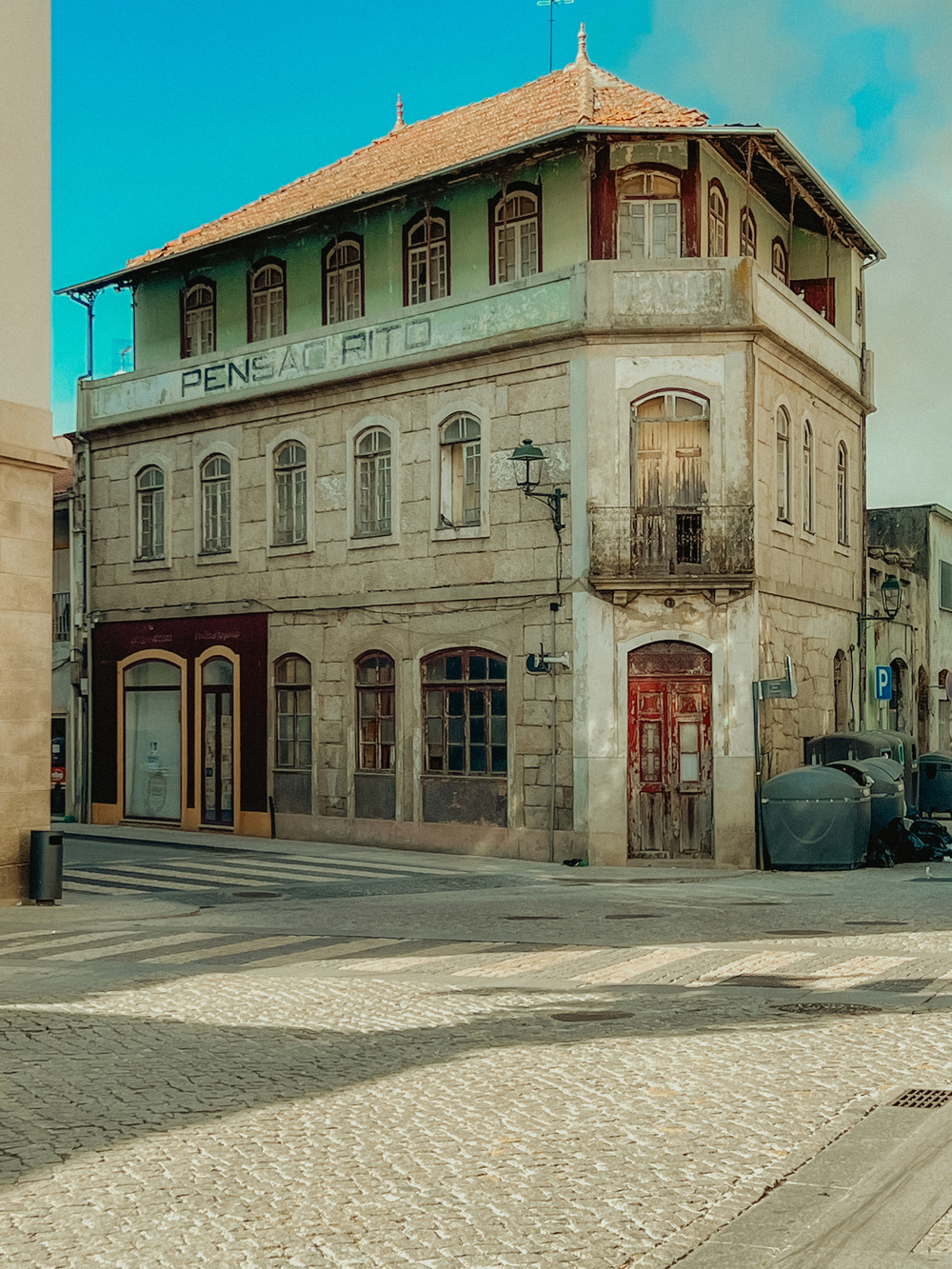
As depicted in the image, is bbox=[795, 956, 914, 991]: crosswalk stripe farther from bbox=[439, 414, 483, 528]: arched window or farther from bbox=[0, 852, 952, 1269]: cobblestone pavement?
bbox=[439, 414, 483, 528]: arched window

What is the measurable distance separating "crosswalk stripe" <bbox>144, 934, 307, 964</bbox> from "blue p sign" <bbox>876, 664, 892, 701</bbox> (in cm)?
1537

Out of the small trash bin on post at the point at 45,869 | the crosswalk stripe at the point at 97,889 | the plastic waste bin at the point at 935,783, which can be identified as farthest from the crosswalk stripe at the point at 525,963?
the plastic waste bin at the point at 935,783

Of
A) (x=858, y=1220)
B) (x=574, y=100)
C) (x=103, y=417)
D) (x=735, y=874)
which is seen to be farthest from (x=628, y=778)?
(x=858, y=1220)

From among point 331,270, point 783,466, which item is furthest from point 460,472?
point 783,466

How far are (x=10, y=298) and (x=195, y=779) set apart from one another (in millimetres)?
11816

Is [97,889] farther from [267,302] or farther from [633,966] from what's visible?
[267,302]

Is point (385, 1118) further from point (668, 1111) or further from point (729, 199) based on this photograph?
point (729, 199)

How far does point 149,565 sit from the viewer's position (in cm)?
2691

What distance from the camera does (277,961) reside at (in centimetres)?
1149

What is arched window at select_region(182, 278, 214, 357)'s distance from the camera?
26281 millimetres

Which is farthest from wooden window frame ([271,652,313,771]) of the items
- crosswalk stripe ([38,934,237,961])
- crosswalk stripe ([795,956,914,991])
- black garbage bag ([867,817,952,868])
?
crosswalk stripe ([795,956,914,991])

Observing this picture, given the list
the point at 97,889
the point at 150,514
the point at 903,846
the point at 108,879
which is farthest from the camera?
the point at 150,514

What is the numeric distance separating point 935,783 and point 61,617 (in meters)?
16.6

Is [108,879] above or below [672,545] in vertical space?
below
